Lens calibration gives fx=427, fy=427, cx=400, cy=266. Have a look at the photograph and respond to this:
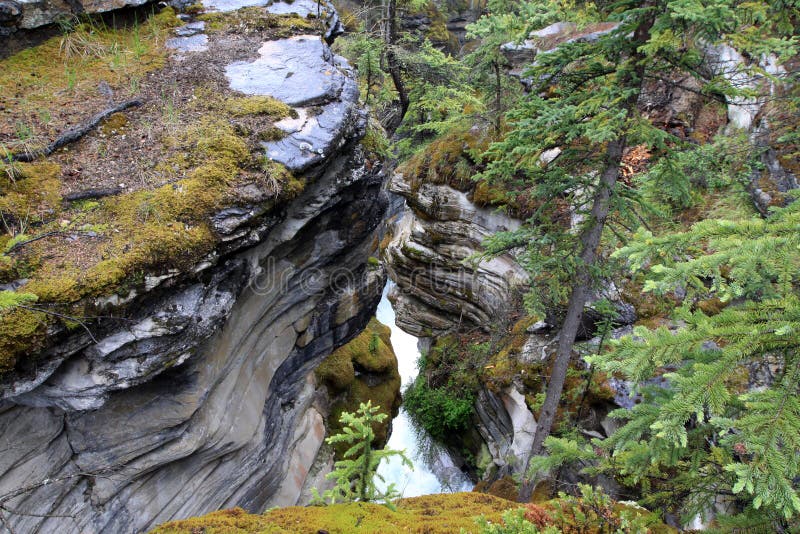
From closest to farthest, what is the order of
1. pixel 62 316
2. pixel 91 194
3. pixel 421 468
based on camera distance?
pixel 62 316, pixel 91 194, pixel 421 468

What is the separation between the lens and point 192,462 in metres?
6.96

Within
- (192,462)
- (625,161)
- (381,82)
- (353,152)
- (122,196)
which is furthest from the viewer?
(381,82)

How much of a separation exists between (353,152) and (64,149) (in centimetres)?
424

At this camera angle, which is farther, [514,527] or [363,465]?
[363,465]

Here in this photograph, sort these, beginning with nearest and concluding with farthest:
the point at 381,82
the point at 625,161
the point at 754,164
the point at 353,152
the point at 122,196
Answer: the point at 122,196
the point at 353,152
the point at 754,164
the point at 625,161
the point at 381,82

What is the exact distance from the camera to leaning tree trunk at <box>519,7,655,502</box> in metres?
5.56

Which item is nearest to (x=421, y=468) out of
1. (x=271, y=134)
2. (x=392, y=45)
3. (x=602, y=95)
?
(x=271, y=134)

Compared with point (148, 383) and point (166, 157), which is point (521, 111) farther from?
point (148, 383)

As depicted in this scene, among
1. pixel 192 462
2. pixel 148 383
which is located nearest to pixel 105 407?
pixel 148 383

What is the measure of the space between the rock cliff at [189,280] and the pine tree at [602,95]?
10.4 ft

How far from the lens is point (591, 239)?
659 centimetres

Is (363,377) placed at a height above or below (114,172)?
below

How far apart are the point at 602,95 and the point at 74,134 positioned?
6.96 m

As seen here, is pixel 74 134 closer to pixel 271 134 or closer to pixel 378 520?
pixel 271 134
